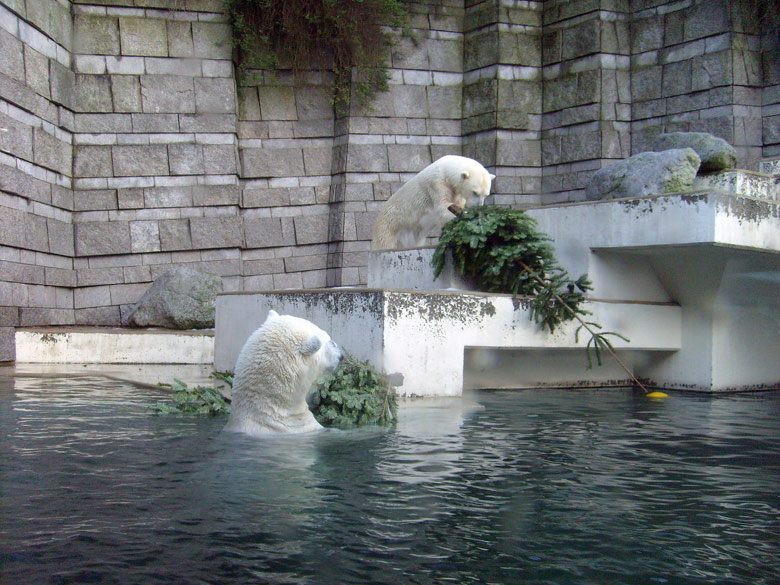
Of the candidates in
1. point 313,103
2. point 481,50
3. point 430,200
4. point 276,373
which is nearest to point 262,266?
point 313,103

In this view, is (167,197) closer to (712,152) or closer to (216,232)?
(216,232)

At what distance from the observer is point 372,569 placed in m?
2.47

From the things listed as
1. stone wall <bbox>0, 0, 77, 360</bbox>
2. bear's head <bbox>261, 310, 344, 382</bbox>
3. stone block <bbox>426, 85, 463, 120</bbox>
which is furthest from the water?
stone block <bbox>426, 85, 463, 120</bbox>

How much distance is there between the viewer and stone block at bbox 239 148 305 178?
14109 millimetres

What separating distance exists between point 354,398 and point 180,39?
31.9 feet

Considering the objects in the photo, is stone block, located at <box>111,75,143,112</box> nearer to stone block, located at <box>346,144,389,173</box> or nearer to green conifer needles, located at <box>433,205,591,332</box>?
stone block, located at <box>346,144,389,173</box>

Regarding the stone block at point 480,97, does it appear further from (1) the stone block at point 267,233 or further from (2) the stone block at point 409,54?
(1) the stone block at point 267,233

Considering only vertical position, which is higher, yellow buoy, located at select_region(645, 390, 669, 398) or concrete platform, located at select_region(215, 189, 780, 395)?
concrete platform, located at select_region(215, 189, 780, 395)

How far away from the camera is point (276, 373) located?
479cm

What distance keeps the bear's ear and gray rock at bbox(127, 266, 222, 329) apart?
7413 mm

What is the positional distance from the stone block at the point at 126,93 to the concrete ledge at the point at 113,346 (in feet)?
13.2

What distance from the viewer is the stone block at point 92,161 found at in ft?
42.1

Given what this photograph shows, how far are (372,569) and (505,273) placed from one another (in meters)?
5.32

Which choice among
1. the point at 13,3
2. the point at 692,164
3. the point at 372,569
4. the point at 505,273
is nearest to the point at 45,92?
the point at 13,3
